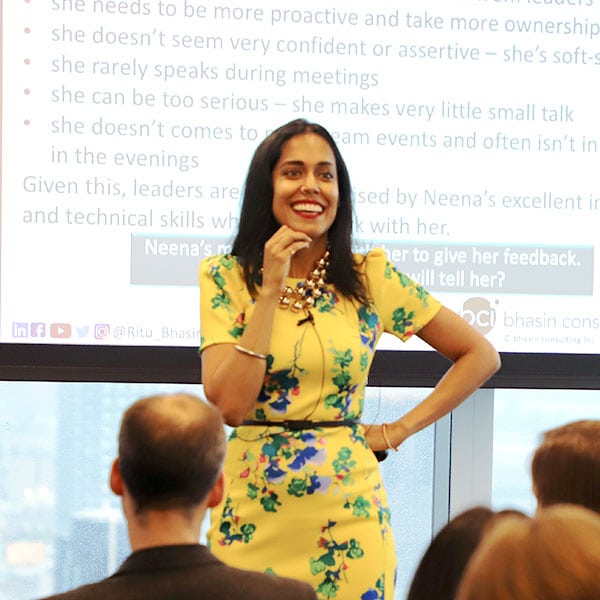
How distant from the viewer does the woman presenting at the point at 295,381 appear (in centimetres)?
241

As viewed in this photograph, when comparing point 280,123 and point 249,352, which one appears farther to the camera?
point 280,123

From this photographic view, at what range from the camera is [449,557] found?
1519 mm

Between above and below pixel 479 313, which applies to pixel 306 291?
above

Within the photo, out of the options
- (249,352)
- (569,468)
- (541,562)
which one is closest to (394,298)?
(249,352)

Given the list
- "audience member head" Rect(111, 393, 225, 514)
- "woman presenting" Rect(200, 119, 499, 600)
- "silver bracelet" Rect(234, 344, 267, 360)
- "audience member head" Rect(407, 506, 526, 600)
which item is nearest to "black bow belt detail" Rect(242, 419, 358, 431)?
"woman presenting" Rect(200, 119, 499, 600)

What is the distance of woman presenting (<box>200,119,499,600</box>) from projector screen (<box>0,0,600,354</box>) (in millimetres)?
1082

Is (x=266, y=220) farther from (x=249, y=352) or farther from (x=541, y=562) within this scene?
(x=541, y=562)

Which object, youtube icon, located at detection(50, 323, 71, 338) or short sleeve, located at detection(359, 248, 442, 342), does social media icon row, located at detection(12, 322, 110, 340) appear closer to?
youtube icon, located at detection(50, 323, 71, 338)

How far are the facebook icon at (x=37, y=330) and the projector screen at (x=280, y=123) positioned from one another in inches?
0.4

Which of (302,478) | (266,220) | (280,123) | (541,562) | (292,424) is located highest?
(280,123)

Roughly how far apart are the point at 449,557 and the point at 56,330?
7.51ft

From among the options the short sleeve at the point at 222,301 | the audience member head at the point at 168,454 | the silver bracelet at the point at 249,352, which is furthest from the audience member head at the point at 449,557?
the short sleeve at the point at 222,301

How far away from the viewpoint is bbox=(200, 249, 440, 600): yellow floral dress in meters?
2.42

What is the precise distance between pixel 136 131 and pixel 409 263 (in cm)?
98
